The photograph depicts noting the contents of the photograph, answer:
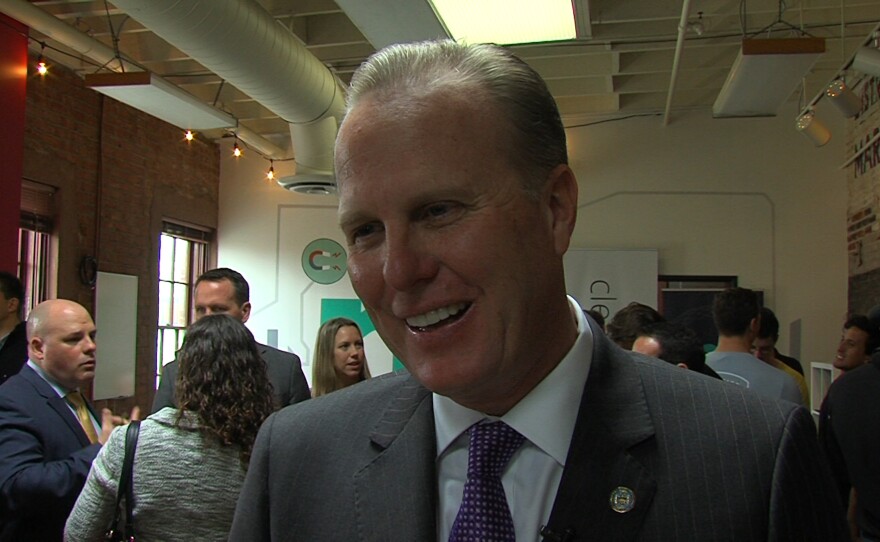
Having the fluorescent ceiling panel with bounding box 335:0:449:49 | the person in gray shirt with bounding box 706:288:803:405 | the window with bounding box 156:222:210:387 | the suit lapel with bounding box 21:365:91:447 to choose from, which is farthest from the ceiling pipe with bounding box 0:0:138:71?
the person in gray shirt with bounding box 706:288:803:405

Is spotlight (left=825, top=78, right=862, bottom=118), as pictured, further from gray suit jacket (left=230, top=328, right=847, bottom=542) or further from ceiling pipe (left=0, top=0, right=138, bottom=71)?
gray suit jacket (left=230, top=328, right=847, bottom=542)

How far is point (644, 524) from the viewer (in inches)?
32.8

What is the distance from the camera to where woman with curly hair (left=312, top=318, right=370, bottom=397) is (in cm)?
427

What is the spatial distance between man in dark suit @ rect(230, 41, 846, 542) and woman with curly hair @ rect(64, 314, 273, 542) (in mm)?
1520

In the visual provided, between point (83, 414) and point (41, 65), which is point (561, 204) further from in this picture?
point (41, 65)

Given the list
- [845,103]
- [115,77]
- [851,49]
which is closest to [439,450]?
[115,77]

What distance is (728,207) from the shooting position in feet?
27.7

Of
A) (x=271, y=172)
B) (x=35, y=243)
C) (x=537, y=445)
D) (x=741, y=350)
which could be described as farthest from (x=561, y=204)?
(x=271, y=172)

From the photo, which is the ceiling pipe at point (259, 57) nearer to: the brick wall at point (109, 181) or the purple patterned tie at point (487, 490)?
the brick wall at point (109, 181)

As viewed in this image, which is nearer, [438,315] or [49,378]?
[438,315]

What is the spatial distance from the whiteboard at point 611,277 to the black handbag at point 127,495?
245 inches

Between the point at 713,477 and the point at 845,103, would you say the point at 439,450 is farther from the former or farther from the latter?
the point at 845,103

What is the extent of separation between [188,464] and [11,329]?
A: 223 cm

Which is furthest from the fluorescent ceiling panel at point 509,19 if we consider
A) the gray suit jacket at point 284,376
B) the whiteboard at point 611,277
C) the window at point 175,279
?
the window at point 175,279
